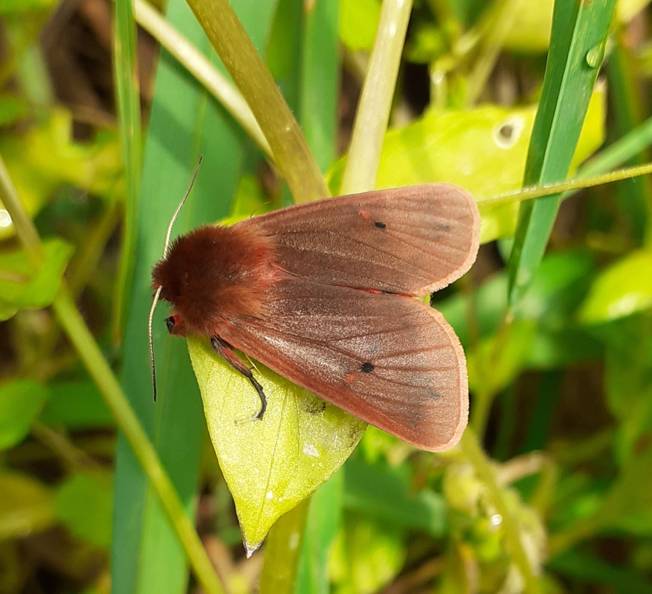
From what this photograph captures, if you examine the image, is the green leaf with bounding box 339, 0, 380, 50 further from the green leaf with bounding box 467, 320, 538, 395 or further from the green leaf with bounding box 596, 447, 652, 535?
the green leaf with bounding box 596, 447, 652, 535

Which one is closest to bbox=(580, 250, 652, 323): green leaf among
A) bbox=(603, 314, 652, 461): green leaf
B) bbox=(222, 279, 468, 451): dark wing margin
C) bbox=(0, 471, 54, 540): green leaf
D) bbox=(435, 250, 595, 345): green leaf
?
bbox=(603, 314, 652, 461): green leaf

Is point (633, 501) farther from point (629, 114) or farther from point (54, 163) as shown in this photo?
point (54, 163)

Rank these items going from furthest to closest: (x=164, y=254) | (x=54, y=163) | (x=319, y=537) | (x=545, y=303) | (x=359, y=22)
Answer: (x=545, y=303)
(x=54, y=163)
(x=359, y=22)
(x=319, y=537)
(x=164, y=254)

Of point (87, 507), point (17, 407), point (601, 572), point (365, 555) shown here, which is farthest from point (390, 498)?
point (17, 407)

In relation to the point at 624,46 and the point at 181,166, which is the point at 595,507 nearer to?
the point at 624,46

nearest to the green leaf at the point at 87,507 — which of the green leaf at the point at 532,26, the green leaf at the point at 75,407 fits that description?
the green leaf at the point at 75,407
